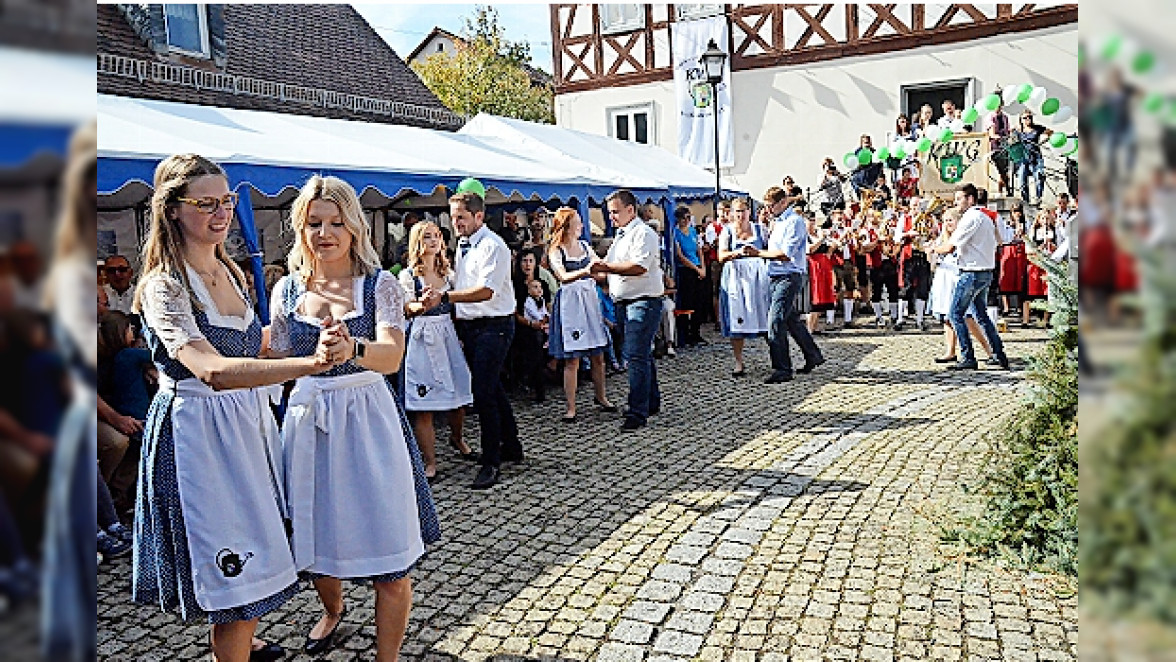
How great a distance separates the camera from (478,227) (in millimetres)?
5750

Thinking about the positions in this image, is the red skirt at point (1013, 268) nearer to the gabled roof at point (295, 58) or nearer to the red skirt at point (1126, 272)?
the gabled roof at point (295, 58)

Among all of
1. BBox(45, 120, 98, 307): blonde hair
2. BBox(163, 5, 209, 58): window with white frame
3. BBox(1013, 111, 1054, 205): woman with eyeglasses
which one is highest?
BBox(163, 5, 209, 58): window with white frame

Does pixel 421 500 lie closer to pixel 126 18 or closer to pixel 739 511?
pixel 739 511

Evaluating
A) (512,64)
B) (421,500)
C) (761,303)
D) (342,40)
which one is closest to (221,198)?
(421,500)

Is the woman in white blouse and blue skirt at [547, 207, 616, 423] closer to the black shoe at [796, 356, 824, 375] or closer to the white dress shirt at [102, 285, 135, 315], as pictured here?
the black shoe at [796, 356, 824, 375]

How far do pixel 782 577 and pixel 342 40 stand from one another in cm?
1789

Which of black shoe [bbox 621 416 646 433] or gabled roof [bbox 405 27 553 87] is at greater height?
gabled roof [bbox 405 27 553 87]

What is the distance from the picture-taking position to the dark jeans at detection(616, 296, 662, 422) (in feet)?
22.6

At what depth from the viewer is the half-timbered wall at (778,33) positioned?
18078 mm

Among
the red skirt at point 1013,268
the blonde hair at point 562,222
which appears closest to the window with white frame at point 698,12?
the red skirt at point 1013,268

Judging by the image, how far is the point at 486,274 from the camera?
5520mm

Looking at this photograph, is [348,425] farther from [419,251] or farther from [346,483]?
[419,251]

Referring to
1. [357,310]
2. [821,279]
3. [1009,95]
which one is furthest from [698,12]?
[357,310]

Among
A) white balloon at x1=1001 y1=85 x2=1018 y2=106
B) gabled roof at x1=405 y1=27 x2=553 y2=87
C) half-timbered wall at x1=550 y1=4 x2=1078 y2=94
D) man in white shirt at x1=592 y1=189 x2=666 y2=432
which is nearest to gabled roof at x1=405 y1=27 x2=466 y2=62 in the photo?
gabled roof at x1=405 y1=27 x2=553 y2=87
